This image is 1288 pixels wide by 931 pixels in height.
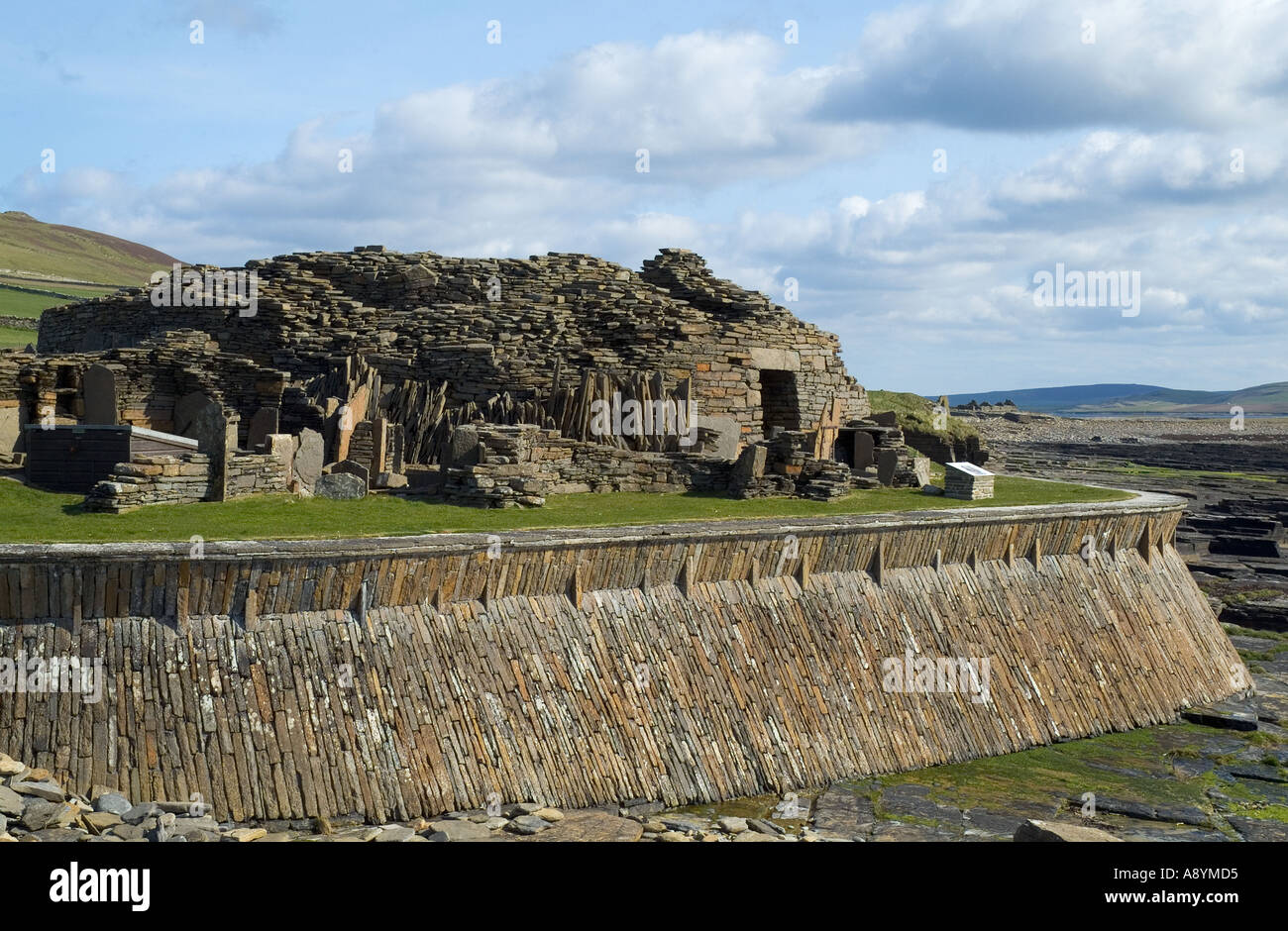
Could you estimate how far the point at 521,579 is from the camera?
1667 cm

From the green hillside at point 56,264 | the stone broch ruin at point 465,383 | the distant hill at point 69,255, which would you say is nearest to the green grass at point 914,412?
the stone broch ruin at point 465,383

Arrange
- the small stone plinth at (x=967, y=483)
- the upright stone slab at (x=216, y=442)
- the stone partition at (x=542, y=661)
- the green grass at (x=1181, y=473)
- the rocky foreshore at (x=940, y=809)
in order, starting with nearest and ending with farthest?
the rocky foreshore at (x=940, y=809), the stone partition at (x=542, y=661), the upright stone slab at (x=216, y=442), the small stone plinth at (x=967, y=483), the green grass at (x=1181, y=473)

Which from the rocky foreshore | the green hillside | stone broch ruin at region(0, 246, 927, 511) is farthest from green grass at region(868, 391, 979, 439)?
the green hillside

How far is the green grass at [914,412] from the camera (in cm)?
3919

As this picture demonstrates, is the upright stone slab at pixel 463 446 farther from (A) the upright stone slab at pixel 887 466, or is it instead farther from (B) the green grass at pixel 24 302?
(B) the green grass at pixel 24 302

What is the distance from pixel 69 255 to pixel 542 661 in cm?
10558

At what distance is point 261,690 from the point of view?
1444 cm

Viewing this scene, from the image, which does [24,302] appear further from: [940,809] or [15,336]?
[940,809]

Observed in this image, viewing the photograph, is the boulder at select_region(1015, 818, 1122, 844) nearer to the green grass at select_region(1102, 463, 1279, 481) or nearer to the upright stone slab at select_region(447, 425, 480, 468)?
the upright stone slab at select_region(447, 425, 480, 468)

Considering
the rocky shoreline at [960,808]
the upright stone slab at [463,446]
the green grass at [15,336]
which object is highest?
the green grass at [15,336]

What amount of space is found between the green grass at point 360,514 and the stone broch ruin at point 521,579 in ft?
1.76
